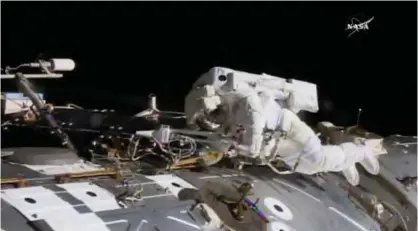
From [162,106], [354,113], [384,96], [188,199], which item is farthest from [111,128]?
[384,96]

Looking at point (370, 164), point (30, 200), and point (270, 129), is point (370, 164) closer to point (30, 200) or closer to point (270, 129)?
point (270, 129)

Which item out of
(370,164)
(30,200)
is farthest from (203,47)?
(30,200)

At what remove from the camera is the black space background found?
2.67 meters

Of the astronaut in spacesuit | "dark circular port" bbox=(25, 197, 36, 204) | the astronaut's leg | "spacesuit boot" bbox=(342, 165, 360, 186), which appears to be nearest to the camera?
"dark circular port" bbox=(25, 197, 36, 204)

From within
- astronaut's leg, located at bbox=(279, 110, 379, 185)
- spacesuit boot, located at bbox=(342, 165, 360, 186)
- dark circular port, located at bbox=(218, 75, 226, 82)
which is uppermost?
dark circular port, located at bbox=(218, 75, 226, 82)

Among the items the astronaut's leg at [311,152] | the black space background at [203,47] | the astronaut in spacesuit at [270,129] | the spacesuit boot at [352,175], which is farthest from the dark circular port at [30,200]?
the black space background at [203,47]

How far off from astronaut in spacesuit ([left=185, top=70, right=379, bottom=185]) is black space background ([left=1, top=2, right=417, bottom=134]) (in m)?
0.77

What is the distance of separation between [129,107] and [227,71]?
1.04m

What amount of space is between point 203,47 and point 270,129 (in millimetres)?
1079

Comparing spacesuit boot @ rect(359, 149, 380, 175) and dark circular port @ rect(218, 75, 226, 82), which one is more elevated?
dark circular port @ rect(218, 75, 226, 82)

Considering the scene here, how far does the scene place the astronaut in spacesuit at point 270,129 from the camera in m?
1.78

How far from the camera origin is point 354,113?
9.38ft

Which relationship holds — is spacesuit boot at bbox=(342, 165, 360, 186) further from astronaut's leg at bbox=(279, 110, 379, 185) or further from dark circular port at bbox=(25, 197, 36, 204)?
dark circular port at bbox=(25, 197, 36, 204)

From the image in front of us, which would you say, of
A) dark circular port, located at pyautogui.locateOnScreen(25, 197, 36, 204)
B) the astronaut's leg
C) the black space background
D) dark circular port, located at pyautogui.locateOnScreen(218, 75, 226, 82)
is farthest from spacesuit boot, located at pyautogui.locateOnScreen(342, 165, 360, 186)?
dark circular port, located at pyautogui.locateOnScreen(25, 197, 36, 204)
